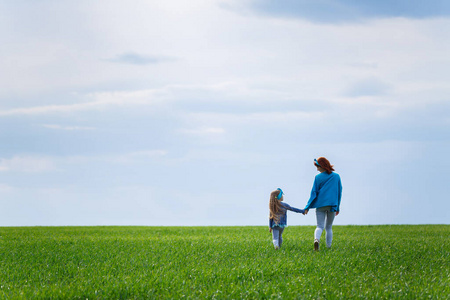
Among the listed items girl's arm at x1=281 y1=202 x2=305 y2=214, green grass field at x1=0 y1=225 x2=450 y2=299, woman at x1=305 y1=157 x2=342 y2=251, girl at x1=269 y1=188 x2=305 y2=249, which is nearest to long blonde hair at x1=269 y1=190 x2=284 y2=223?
girl at x1=269 y1=188 x2=305 y2=249

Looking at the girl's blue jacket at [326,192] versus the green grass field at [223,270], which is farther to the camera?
the girl's blue jacket at [326,192]

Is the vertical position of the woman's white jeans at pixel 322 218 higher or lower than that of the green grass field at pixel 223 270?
higher

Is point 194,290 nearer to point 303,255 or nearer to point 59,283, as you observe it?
point 59,283

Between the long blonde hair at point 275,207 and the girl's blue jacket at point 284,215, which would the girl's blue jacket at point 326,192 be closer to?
the girl's blue jacket at point 284,215

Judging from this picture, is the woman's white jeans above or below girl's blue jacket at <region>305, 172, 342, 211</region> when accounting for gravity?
below

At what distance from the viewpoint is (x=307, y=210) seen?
43.7 feet

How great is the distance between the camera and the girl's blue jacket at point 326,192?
1312cm

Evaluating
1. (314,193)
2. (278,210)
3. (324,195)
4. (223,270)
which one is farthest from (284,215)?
(223,270)

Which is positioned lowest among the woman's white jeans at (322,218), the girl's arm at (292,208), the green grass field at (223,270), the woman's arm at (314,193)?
the green grass field at (223,270)

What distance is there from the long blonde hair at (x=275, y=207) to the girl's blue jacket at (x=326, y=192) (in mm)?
756

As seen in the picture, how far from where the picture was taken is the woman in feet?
43.1

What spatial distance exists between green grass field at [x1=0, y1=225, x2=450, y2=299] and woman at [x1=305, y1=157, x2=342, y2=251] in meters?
0.87

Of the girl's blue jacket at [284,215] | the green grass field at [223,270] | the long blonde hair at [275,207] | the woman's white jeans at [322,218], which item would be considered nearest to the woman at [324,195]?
the woman's white jeans at [322,218]

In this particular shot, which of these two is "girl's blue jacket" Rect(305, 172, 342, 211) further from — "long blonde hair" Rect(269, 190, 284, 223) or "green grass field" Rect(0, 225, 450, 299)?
"green grass field" Rect(0, 225, 450, 299)
